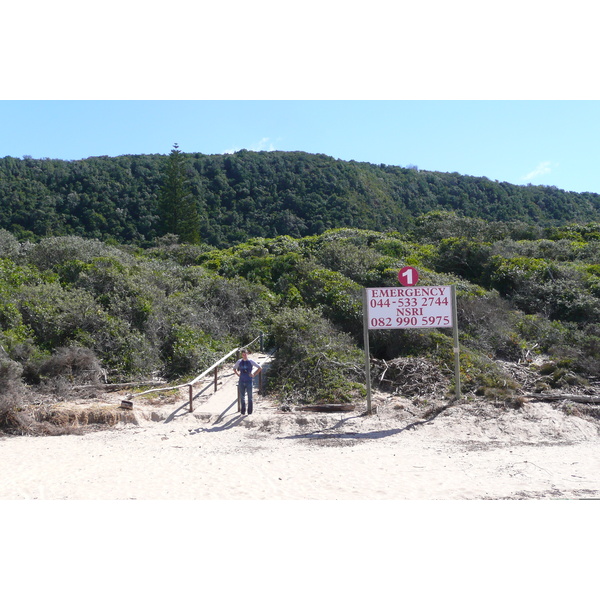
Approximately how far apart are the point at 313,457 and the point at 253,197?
161 feet

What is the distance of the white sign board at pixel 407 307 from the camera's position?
9.54m

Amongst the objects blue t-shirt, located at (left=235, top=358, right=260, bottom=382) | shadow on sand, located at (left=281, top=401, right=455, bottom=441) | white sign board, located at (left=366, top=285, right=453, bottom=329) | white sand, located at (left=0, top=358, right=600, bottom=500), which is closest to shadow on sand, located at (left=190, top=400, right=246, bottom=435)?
white sand, located at (left=0, top=358, right=600, bottom=500)

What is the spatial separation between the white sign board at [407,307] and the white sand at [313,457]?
1591 millimetres

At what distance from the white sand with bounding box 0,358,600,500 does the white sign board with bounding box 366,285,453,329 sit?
159 centimetres

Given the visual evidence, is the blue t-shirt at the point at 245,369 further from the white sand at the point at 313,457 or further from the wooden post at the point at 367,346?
the wooden post at the point at 367,346

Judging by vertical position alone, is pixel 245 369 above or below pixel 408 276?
below

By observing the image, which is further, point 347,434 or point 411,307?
point 411,307

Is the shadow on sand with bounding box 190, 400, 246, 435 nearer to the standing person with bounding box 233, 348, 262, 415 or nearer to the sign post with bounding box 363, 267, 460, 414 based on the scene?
the standing person with bounding box 233, 348, 262, 415

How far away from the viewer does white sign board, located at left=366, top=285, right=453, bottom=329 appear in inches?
376

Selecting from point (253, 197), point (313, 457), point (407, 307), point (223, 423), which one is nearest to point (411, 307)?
point (407, 307)

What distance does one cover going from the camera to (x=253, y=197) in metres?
54.0

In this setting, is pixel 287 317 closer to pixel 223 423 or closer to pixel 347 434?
pixel 223 423

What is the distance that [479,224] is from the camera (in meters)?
28.5

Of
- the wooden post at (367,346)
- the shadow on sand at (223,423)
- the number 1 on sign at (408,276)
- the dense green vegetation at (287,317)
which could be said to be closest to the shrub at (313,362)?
the dense green vegetation at (287,317)
